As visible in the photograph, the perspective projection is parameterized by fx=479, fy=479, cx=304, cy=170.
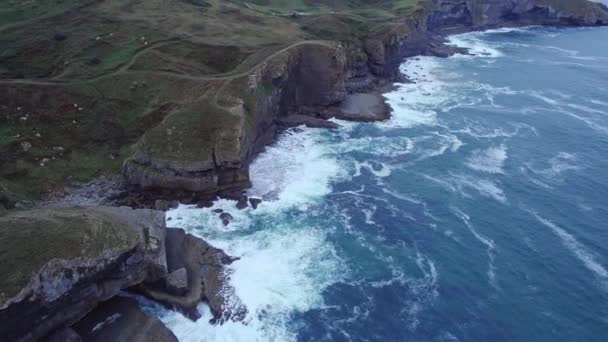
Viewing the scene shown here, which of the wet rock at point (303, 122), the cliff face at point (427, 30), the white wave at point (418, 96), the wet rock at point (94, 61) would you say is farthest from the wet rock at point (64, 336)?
the cliff face at point (427, 30)

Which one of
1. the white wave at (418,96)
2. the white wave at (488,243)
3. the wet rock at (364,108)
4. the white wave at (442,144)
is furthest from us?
the white wave at (418,96)

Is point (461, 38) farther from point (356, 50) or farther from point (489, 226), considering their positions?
point (489, 226)

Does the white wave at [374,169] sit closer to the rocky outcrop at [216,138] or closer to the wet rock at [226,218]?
the rocky outcrop at [216,138]

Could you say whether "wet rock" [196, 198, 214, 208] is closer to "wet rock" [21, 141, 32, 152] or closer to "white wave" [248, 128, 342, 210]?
"white wave" [248, 128, 342, 210]

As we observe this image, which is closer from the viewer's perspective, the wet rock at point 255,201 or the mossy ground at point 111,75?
the wet rock at point 255,201

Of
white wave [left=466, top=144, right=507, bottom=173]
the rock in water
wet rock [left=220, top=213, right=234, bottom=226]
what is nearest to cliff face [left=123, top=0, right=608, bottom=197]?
wet rock [left=220, top=213, right=234, bottom=226]

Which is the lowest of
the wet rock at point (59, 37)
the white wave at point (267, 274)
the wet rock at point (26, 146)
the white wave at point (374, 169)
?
the white wave at point (267, 274)

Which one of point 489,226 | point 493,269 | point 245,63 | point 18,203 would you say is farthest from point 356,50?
point 18,203

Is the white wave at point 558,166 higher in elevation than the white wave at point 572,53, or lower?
lower
